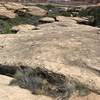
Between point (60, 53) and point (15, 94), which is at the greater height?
point (60, 53)

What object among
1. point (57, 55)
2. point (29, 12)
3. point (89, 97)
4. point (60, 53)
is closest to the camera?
point (89, 97)

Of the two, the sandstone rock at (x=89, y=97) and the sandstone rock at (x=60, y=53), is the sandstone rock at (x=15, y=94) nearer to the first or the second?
the sandstone rock at (x=89, y=97)

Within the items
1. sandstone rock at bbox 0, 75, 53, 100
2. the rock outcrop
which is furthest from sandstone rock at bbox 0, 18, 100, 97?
sandstone rock at bbox 0, 75, 53, 100

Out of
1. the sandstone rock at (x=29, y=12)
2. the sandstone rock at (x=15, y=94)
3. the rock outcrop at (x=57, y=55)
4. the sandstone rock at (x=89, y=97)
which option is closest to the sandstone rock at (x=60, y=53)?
the rock outcrop at (x=57, y=55)

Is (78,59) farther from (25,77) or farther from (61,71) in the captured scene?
(25,77)

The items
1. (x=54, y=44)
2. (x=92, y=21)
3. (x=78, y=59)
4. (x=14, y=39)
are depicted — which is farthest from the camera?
(x=92, y=21)

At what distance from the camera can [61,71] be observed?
906 centimetres

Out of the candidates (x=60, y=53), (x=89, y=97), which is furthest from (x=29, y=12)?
(x=89, y=97)

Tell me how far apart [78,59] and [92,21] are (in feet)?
54.8

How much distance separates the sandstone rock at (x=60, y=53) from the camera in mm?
9062

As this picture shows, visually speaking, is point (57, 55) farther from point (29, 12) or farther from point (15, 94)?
point (29, 12)

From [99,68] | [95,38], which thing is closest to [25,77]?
[99,68]

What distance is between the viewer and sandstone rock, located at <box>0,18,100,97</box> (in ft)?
29.7

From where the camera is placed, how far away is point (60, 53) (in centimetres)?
985
